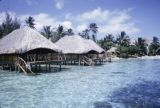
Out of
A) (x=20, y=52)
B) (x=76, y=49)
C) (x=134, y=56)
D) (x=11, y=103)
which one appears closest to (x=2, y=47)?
(x=20, y=52)

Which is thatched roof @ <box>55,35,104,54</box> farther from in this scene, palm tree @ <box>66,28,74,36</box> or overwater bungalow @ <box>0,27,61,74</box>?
palm tree @ <box>66,28,74,36</box>

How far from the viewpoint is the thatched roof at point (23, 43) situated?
69.6 feet

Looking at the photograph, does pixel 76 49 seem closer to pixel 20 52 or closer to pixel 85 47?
pixel 85 47

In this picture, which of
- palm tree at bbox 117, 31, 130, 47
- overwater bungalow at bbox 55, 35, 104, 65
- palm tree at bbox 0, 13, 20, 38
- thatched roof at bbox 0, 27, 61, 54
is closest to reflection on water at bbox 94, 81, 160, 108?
thatched roof at bbox 0, 27, 61, 54

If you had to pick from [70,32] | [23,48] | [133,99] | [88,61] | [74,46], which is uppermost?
[70,32]

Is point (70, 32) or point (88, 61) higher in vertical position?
point (70, 32)

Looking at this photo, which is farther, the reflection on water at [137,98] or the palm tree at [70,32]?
the palm tree at [70,32]

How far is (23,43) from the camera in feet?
71.1

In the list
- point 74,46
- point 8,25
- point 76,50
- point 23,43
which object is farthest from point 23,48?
point 8,25

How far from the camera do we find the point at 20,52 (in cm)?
2072

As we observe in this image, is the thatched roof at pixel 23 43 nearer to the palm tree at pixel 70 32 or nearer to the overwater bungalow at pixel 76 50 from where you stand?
the overwater bungalow at pixel 76 50

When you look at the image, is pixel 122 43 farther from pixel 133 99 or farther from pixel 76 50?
pixel 133 99

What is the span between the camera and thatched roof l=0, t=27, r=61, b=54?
21.2m

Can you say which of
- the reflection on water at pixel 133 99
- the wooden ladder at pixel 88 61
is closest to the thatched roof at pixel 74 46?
the wooden ladder at pixel 88 61
